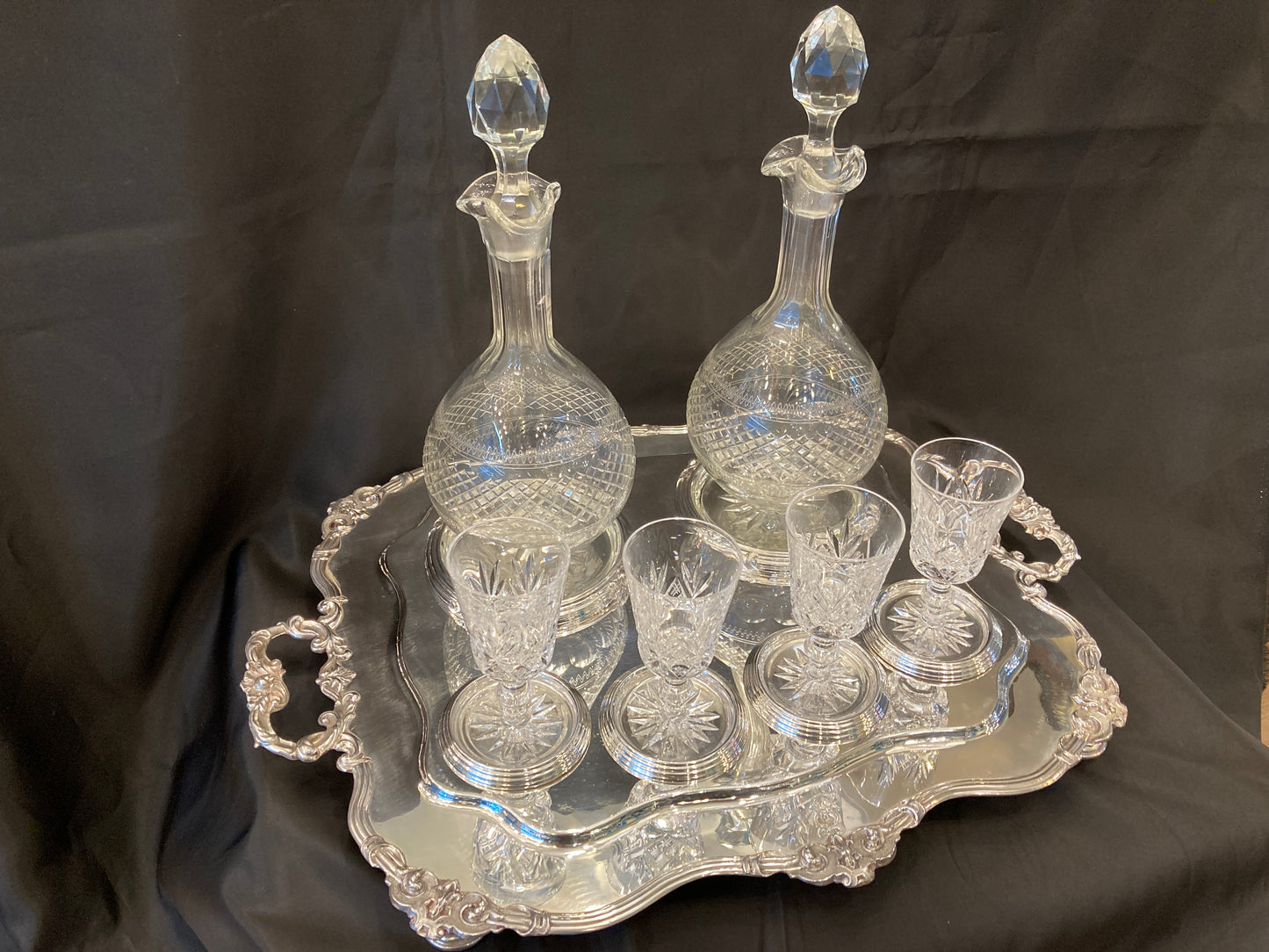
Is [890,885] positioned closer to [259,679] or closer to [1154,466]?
[259,679]

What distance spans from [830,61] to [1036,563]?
572 millimetres

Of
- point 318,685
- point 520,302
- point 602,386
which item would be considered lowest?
point 318,685

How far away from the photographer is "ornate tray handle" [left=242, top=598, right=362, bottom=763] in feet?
2.67

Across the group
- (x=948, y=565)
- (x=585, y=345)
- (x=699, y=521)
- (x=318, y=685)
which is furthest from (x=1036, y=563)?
(x=318, y=685)

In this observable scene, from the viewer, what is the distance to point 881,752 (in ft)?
2.68

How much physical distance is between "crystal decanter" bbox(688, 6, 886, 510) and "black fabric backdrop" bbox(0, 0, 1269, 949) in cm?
35

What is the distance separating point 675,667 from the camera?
794 mm

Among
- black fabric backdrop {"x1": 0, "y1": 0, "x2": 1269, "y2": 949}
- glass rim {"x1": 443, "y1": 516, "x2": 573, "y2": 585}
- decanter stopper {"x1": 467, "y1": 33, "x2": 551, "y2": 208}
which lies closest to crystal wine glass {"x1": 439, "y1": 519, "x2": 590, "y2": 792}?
glass rim {"x1": 443, "y1": 516, "x2": 573, "y2": 585}

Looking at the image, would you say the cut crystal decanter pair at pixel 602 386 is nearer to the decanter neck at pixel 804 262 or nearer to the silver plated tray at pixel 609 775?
the decanter neck at pixel 804 262

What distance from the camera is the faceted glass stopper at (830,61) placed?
83 cm

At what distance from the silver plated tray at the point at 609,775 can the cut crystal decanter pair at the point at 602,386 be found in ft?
0.47

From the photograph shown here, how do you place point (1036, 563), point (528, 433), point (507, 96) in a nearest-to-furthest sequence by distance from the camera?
point (507, 96)
point (528, 433)
point (1036, 563)

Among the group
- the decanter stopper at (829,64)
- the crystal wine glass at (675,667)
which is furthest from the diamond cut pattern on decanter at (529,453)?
the decanter stopper at (829,64)

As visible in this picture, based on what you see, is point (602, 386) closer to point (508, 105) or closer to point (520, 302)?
point (520, 302)
